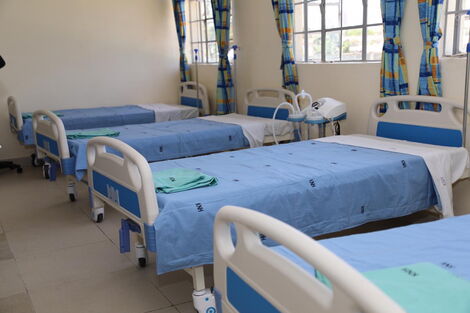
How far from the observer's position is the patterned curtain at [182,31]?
6.28 metres

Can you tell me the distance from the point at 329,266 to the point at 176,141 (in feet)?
10.3

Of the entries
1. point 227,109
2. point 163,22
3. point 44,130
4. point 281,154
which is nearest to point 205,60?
point 163,22

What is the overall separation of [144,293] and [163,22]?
468cm

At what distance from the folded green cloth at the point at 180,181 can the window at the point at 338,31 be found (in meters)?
2.05

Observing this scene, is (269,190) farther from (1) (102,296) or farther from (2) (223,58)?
(2) (223,58)

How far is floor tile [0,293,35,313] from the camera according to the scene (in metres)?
2.50

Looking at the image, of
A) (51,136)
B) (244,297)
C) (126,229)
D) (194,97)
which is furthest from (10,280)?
(194,97)

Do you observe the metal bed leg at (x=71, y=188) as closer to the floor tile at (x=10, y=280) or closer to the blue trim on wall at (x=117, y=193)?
the floor tile at (x=10, y=280)

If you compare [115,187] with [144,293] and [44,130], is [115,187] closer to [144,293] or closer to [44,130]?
[144,293]

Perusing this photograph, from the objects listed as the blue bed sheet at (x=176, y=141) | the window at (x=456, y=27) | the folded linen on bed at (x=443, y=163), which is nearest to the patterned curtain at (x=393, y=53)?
the window at (x=456, y=27)

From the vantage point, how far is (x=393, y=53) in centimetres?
344

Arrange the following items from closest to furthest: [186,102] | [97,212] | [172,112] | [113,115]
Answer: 1. [97,212]
2. [113,115]
3. [172,112]
4. [186,102]

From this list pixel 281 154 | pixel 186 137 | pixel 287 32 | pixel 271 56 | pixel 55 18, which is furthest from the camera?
pixel 55 18

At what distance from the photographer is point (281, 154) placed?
10.5 ft
